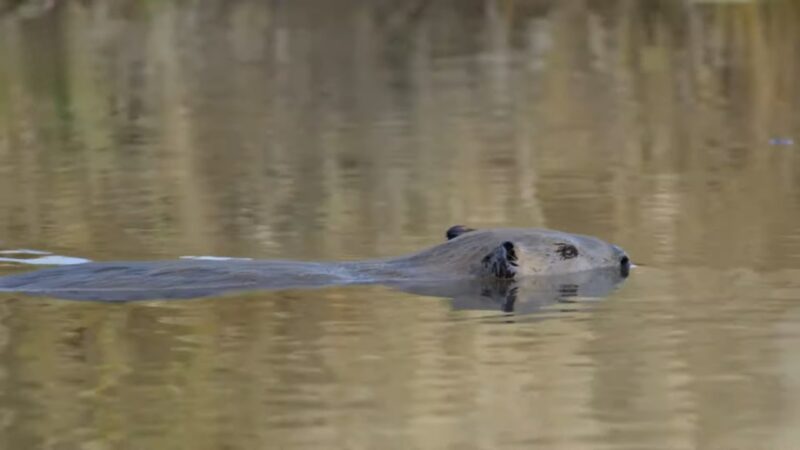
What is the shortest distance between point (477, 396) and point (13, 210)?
5477mm

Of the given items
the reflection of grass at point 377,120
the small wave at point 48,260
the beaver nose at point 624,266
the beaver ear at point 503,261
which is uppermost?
the reflection of grass at point 377,120

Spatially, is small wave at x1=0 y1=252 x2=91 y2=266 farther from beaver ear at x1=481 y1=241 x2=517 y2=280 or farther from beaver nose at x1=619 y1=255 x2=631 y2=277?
beaver nose at x1=619 y1=255 x2=631 y2=277

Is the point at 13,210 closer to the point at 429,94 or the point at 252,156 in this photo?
the point at 252,156

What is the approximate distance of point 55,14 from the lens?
99.5 feet

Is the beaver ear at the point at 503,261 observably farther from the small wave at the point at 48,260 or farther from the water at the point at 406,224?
the small wave at the point at 48,260

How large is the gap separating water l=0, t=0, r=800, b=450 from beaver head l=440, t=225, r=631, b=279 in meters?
0.20

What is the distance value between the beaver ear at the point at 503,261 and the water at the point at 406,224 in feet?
1.67

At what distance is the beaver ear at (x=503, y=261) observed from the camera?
9047 mm

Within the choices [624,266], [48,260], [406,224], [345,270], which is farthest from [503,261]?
[48,260]

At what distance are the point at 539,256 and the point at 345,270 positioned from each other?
0.88m

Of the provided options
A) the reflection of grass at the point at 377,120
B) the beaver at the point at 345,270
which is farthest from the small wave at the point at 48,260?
the beaver at the point at 345,270

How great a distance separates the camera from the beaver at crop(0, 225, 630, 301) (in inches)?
348

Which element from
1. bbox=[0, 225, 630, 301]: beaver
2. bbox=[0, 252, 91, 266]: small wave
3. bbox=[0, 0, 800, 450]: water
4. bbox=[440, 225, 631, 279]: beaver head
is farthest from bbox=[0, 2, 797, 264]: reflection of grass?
bbox=[440, 225, 631, 279]: beaver head

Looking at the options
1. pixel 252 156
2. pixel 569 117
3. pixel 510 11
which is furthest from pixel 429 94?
pixel 510 11
